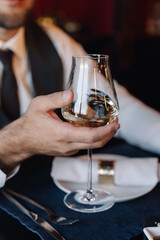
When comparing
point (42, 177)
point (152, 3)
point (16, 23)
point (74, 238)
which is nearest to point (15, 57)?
point (16, 23)

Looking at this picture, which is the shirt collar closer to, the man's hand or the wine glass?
the man's hand

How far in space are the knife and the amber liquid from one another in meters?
0.21

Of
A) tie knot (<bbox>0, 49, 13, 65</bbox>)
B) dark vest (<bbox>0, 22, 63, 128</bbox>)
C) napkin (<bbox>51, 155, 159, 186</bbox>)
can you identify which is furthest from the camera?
dark vest (<bbox>0, 22, 63, 128</bbox>)

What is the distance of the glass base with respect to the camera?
Result: 27.4 inches

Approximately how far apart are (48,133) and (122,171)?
25 centimetres

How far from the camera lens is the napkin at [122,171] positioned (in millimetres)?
779

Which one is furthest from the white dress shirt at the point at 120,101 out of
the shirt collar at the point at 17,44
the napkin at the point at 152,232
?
the napkin at the point at 152,232

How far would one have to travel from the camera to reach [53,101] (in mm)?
601

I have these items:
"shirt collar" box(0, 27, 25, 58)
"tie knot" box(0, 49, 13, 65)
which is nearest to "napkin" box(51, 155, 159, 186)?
"tie knot" box(0, 49, 13, 65)

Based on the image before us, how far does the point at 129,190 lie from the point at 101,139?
0.64 ft

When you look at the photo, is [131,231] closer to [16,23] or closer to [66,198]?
[66,198]

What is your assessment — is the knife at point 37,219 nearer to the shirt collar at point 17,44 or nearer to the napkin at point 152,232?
the napkin at point 152,232

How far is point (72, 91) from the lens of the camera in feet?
2.04

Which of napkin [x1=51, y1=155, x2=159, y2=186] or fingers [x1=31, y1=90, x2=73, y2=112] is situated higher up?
fingers [x1=31, y1=90, x2=73, y2=112]
